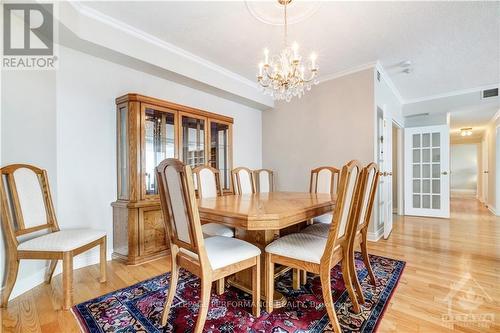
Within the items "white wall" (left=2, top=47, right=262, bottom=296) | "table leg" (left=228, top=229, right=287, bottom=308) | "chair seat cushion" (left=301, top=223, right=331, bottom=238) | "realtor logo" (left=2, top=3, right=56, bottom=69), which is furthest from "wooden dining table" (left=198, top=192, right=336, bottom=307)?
"realtor logo" (left=2, top=3, right=56, bottom=69)

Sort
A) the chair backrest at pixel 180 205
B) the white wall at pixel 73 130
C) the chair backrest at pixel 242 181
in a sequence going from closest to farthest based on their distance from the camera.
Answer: the chair backrest at pixel 180 205 → the white wall at pixel 73 130 → the chair backrest at pixel 242 181

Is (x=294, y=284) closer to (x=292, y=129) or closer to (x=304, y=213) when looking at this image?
(x=304, y=213)

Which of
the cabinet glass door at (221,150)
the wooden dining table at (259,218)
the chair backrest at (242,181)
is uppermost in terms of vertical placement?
the cabinet glass door at (221,150)

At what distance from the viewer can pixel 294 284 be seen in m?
1.90

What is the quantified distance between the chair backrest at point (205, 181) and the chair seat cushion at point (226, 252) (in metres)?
0.89

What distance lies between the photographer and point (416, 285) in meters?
1.95

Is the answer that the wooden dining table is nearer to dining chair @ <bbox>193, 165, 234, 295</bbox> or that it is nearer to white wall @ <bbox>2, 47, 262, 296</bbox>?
dining chair @ <bbox>193, 165, 234, 295</bbox>

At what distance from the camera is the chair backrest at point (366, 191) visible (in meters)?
1.60

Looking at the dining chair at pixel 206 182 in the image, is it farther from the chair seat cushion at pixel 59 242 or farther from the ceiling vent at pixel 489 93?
the ceiling vent at pixel 489 93

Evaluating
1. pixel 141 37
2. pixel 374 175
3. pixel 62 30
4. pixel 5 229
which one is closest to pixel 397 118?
pixel 374 175

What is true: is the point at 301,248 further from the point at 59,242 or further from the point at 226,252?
the point at 59,242

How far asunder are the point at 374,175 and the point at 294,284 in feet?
3.62

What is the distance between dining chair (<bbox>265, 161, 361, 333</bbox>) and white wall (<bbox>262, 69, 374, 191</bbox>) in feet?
6.63

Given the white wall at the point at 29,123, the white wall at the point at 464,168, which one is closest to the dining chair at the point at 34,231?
the white wall at the point at 29,123
